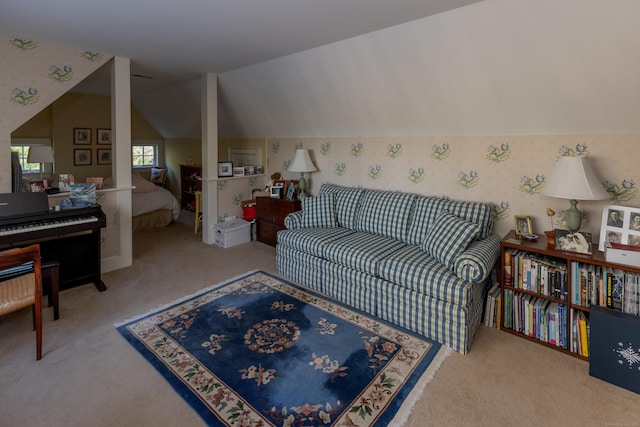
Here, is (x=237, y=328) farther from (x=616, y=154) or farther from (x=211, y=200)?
(x=616, y=154)

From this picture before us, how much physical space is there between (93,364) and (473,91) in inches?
133

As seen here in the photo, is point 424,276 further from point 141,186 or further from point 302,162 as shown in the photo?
point 141,186

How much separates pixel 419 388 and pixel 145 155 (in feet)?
23.9

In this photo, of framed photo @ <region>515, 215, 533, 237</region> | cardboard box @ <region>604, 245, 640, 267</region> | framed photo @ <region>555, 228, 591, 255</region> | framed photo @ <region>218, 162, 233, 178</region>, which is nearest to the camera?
cardboard box @ <region>604, 245, 640, 267</region>

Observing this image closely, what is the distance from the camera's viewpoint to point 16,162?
356cm

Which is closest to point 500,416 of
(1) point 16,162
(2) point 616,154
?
(2) point 616,154

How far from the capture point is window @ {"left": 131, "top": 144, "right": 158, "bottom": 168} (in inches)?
284

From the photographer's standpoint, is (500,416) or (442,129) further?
(442,129)

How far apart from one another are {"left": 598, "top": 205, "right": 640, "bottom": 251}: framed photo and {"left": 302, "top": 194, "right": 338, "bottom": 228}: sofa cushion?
7.47ft

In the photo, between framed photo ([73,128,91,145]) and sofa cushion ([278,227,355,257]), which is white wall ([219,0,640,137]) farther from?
framed photo ([73,128,91,145])

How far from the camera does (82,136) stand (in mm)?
6281

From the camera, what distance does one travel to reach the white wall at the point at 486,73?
2.13 meters

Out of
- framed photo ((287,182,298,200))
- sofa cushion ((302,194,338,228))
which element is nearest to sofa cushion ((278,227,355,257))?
sofa cushion ((302,194,338,228))

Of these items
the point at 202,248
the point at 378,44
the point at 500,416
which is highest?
the point at 378,44
